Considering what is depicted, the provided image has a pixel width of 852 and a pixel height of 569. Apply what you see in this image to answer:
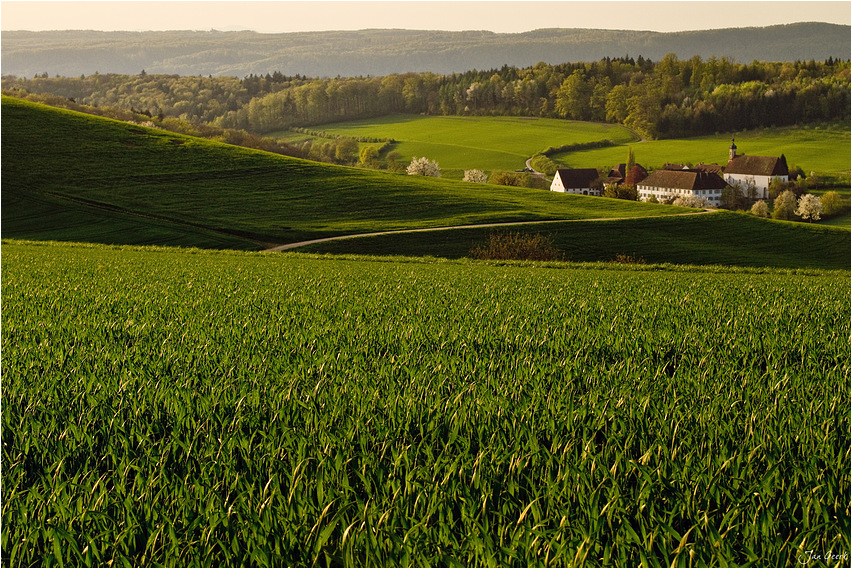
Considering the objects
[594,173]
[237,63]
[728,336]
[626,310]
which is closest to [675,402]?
[728,336]

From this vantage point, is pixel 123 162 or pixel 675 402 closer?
pixel 675 402

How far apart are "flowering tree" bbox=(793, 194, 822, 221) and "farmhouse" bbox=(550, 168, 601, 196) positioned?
3710cm

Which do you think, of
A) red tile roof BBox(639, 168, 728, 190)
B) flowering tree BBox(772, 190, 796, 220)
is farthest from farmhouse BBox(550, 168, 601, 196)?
flowering tree BBox(772, 190, 796, 220)

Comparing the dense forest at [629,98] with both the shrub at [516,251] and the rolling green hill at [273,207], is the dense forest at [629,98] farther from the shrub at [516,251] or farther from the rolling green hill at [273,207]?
the shrub at [516,251]

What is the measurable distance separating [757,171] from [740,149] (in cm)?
2010

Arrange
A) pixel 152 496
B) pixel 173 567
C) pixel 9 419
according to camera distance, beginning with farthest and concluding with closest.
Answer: pixel 9 419, pixel 152 496, pixel 173 567

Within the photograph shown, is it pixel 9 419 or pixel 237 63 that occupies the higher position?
pixel 237 63

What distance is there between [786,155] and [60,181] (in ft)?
427

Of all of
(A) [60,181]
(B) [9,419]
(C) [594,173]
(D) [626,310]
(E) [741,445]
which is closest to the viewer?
(E) [741,445]

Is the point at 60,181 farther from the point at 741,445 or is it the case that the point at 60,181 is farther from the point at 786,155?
the point at 786,155

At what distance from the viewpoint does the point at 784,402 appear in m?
6.16

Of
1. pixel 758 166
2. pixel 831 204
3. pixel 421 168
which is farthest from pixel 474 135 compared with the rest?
pixel 831 204

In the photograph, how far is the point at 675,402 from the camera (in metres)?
6.02

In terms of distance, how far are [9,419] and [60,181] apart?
76.9m
